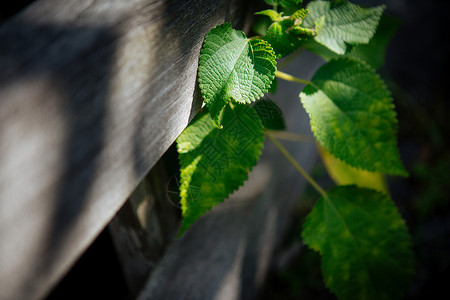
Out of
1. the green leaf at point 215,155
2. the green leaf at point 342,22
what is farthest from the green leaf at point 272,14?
the green leaf at point 215,155

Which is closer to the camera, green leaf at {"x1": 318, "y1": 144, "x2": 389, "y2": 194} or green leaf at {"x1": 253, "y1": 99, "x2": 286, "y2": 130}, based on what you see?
green leaf at {"x1": 253, "y1": 99, "x2": 286, "y2": 130}

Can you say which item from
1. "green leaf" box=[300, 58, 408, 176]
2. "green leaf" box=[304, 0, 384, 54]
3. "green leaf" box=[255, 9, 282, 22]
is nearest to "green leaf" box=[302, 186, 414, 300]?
"green leaf" box=[300, 58, 408, 176]

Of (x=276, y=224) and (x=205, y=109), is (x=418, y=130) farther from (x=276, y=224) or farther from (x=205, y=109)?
(x=205, y=109)

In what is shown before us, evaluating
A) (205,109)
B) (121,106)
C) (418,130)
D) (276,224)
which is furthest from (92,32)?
(418,130)

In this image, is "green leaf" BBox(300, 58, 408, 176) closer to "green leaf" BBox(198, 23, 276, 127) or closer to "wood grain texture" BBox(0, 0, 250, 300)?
"green leaf" BBox(198, 23, 276, 127)

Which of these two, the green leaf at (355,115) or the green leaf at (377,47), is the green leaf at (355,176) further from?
the green leaf at (355,115)
